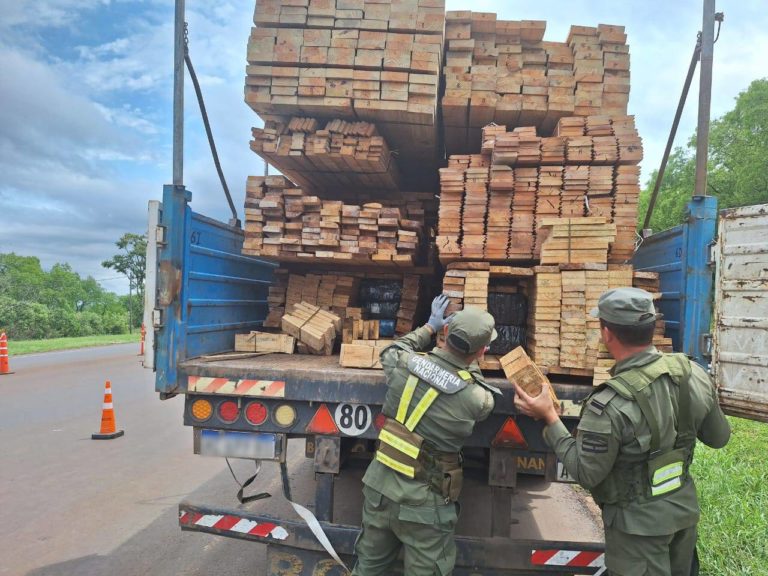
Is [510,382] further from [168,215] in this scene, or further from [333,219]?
[168,215]

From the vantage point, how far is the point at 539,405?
2.32m

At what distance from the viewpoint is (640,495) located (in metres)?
2.05

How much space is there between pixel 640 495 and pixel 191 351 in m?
2.55

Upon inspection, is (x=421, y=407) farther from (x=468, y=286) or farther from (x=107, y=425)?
(x=107, y=425)

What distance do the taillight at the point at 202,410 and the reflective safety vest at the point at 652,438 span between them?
2.01 meters

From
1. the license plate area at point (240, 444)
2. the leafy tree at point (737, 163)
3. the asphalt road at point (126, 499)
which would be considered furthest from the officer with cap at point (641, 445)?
the leafy tree at point (737, 163)

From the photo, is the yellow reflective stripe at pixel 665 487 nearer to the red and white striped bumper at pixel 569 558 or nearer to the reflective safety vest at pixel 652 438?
the reflective safety vest at pixel 652 438

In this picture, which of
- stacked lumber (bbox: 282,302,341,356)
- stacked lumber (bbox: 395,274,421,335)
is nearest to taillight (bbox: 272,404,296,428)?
stacked lumber (bbox: 282,302,341,356)

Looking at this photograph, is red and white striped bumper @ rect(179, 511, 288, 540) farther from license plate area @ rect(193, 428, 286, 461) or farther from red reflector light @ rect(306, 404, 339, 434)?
red reflector light @ rect(306, 404, 339, 434)

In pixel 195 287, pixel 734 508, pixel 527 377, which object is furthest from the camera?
pixel 734 508

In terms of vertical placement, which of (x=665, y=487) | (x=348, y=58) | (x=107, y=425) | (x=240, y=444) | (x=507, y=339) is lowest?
(x=107, y=425)

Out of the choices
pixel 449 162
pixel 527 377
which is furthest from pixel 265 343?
pixel 527 377

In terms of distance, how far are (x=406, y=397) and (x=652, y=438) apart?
3.40 ft

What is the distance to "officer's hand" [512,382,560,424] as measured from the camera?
229 centimetres
